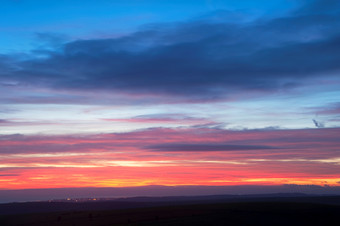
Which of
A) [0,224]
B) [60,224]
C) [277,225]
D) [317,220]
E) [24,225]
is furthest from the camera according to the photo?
[0,224]

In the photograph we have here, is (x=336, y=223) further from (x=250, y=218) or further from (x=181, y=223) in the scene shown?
(x=181, y=223)

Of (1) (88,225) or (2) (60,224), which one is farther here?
(2) (60,224)

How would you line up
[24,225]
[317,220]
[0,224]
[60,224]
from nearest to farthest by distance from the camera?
[317,220], [60,224], [24,225], [0,224]

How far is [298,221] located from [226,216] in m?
11.7

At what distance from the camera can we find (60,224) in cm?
7681

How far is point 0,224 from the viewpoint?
9156 centimetres

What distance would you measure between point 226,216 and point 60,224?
30.7m

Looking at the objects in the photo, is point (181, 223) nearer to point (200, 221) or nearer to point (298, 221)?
point (200, 221)

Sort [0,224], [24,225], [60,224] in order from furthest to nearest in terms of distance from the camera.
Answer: [0,224]
[24,225]
[60,224]

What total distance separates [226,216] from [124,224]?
17.2 meters

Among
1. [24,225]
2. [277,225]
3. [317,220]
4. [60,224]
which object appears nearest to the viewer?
[277,225]

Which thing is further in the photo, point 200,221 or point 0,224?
point 0,224

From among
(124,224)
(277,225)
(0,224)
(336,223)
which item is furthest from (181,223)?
(0,224)

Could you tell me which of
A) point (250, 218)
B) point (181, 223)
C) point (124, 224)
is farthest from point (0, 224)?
point (250, 218)
